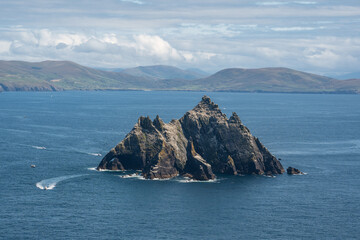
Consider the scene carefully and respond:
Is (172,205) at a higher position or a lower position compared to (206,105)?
lower

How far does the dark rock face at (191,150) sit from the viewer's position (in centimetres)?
16075

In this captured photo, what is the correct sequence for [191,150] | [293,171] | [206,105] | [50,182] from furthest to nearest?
[206,105] < [293,171] < [191,150] < [50,182]

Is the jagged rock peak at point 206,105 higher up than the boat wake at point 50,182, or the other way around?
the jagged rock peak at point 206,105

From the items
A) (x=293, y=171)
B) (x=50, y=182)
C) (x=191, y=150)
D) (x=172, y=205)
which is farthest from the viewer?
(x=293, y=171)

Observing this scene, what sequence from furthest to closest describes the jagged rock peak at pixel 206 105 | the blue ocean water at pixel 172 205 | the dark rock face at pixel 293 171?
1. the jagged rock peak at pixel 206 105
2. the dark rock face at pixel 293 171
3. the blue ocean water at pixel 172 205

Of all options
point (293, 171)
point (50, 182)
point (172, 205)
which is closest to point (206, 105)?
point (293, 171)

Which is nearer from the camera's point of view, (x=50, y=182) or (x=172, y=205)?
(x=172, y=205)

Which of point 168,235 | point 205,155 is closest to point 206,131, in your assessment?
point 205,155

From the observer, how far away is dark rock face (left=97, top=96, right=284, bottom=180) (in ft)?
527

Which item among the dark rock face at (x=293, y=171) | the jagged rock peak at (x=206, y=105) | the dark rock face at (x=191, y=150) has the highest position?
the jagged rock peak at (x=206, y=105)

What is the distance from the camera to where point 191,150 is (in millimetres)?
157375

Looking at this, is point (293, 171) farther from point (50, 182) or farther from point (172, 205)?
point (50, 182)

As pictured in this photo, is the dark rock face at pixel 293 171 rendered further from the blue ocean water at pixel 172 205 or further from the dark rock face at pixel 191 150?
the blue ocean water at pixel 172 205

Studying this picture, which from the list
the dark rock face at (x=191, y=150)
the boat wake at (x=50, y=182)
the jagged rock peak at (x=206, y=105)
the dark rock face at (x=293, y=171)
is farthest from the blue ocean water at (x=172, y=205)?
the jagged rock peak at (x=206, y=105)
